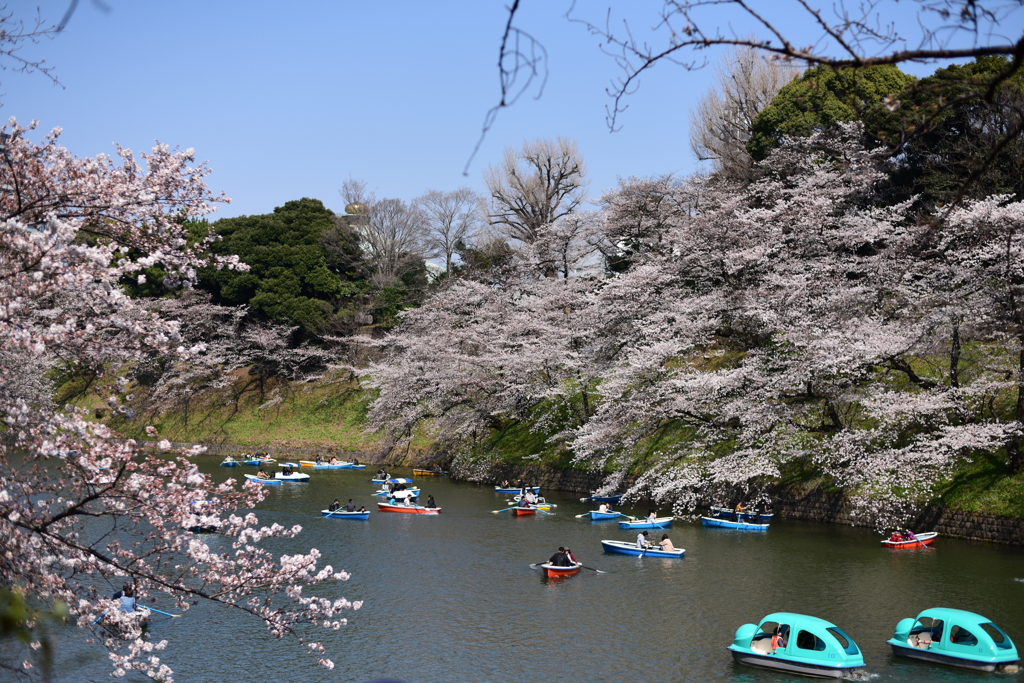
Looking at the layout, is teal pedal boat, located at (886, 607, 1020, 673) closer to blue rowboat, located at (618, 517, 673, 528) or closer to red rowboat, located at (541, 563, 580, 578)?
red rowboat, located at (541, 563, 580, 578)

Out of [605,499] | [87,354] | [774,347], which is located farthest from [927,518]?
[87,354]

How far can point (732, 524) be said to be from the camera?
26.2 m

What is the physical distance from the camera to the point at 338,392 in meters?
53.2

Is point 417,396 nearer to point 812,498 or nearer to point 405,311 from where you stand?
point 405,311

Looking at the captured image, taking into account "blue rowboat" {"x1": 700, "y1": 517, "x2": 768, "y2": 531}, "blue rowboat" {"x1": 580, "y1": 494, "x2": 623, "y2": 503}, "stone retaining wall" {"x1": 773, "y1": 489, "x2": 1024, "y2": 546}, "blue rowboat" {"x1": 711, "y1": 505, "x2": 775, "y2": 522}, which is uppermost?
"stone retaining wall" {"x1": 773, "y1": 489, "x2": 1024, "y2": 546}

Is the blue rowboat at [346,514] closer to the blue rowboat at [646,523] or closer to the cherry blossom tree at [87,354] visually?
the blue rowboat at [646,523]

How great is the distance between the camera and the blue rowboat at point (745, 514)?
26.2m

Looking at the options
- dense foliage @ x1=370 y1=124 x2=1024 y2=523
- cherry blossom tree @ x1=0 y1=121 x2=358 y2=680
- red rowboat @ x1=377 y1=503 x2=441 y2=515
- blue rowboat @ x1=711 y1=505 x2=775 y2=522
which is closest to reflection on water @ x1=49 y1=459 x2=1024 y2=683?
blue rowboat @ x1=711 y1=505 x2=775 y2=522

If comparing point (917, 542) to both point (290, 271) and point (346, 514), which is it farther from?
point (290, 271)

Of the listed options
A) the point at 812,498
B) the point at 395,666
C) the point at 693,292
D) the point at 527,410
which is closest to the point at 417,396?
the point at 527,410

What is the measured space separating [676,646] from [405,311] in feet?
128

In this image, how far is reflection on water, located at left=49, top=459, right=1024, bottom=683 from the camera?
1473 cm

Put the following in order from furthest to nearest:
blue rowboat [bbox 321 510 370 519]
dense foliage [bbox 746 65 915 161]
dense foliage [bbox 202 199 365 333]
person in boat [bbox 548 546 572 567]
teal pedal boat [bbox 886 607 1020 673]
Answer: dense foliage [bbox 202 199 365 333] → dense foliage [bbox 746 65 915 161] → blue rowboat [bbox 321 510 370 519] → person in boat [bbox 548 546 572 567] → teal pedal boat [bbox 886 607 1020 673]

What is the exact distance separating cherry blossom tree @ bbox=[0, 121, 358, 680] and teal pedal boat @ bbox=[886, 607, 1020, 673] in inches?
442
